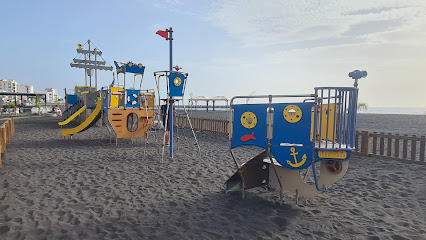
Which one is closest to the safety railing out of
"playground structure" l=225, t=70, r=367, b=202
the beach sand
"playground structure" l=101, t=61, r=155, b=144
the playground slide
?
"playground structure" l=225, t=70, r=367, b=202

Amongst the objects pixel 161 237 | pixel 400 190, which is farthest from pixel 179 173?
pixel 400 190

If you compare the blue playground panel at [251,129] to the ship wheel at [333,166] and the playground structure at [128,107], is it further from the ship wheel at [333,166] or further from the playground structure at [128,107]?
the playground structure at [128,107]

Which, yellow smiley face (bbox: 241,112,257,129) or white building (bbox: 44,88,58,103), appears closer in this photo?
yellow smiley face (bbox: 241,112,257,129)

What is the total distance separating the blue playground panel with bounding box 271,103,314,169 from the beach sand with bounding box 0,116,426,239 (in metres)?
0.91

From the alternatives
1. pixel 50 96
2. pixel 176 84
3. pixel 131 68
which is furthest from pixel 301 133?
pixel 50 96

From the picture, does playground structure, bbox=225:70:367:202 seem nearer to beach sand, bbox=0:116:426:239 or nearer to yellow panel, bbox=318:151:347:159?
yellow panel, bbox=318:151:347:159

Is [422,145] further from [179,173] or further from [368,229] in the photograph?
[179,173]

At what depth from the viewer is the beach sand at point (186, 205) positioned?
144 inches

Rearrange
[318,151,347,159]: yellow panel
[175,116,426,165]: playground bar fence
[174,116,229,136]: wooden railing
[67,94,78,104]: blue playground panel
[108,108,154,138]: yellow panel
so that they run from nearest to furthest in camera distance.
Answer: [318,151,347,159]: yellow panel < [175,116,426,165]: playground bar fence < [108,108,154,138]: yellow panel < [174,116,229,136]: wooden railing < [67,94,78,104]: blue playground panel

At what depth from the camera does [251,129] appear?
4.50 m

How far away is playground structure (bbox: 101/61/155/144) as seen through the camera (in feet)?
35.6

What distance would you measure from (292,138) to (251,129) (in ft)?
2.26

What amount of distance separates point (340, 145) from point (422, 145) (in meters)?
5.37

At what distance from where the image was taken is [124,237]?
347 centimetres
